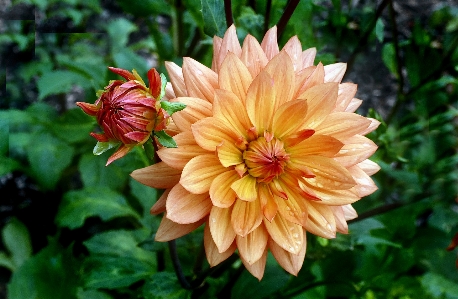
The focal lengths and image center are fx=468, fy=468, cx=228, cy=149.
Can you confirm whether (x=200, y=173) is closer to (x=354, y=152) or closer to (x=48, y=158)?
(x=354, y=152)

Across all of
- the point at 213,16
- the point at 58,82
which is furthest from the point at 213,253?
the point at 58,82

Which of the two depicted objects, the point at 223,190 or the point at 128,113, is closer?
the point at 128,113

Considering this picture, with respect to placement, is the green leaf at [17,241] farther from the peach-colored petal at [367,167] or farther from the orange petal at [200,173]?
the peach-colored petal at [367,167]

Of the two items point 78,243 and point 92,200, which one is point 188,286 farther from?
point 78,243

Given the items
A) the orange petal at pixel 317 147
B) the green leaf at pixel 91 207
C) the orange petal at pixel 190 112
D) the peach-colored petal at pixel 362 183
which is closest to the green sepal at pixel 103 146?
the orange petal at pixel 190 112

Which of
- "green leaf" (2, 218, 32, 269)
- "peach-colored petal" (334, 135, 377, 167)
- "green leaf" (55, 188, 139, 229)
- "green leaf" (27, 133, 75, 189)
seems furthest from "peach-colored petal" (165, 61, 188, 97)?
"green leaf" (2, 218, 32, 269)

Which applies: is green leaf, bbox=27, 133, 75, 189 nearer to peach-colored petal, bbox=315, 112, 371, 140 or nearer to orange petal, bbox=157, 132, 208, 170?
orange petal, bbox=157, 132, 208, 170
